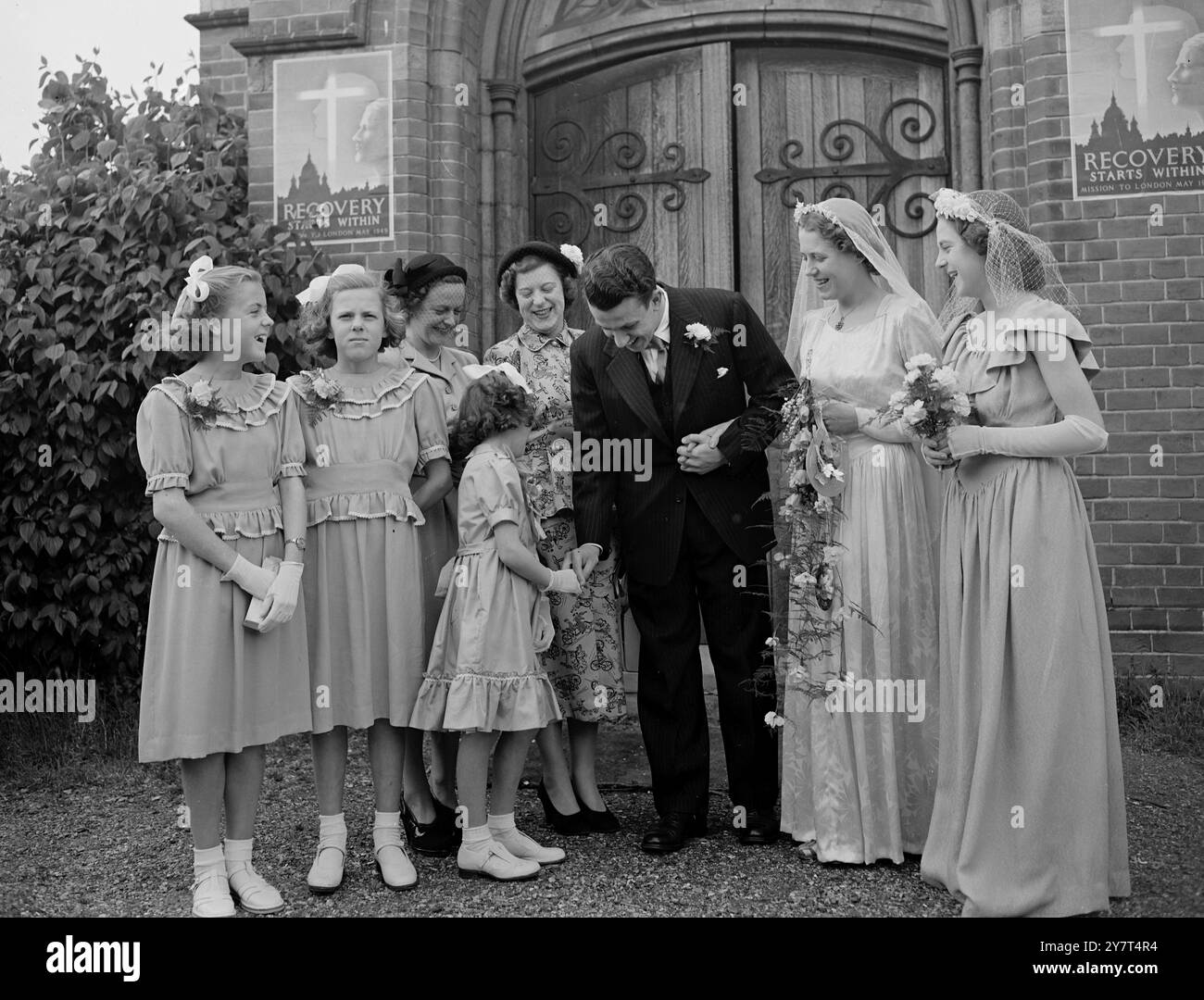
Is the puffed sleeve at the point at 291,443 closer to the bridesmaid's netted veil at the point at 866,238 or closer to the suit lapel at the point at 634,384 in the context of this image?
the suit lapel at the point at 634,384

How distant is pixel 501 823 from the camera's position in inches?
157

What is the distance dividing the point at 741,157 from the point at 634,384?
321 centimetres

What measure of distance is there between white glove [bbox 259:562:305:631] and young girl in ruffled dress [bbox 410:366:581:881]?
519 mm

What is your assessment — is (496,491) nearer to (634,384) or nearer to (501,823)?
(634,384)

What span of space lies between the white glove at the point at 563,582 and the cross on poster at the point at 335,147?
125 inches

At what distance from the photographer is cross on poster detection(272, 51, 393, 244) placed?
21.1ft

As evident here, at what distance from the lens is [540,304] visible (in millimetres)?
4363

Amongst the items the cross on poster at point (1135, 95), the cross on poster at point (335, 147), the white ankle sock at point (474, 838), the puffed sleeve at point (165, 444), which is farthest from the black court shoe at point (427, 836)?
the cross on poster at point (1135, 95)

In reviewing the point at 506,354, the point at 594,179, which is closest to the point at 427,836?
the point at 506,354

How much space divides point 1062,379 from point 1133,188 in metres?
2.94

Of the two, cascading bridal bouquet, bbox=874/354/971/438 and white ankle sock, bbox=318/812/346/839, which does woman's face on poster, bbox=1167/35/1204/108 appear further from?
white ankle sock, bbox=318/812/346/839

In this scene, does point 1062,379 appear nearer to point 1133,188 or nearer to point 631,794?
point 631,794

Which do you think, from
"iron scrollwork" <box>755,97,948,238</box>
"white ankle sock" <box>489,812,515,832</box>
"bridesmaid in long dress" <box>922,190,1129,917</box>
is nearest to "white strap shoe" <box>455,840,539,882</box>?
"white ankle sock" <box>489,812,515,832</box>
